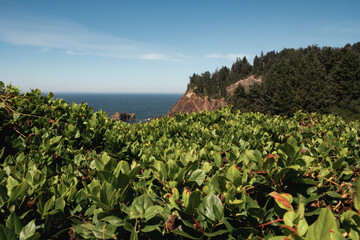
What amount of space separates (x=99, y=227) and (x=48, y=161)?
5.38 ft

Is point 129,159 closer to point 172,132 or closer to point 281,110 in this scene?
point 172,132

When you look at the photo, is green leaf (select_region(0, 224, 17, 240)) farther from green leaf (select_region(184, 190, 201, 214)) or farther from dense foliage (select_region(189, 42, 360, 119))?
dense foliage (select_region(189, 42, 360, 119))

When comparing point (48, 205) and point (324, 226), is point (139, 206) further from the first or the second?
point (324, 226)

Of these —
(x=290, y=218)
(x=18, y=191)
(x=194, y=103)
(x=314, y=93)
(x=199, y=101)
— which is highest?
(x=314, y=93)

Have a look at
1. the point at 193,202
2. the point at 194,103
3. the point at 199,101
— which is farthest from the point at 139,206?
the point at 194,103

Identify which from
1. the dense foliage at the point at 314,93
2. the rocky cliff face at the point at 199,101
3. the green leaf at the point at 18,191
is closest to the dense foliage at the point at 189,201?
the green leaf at the point at 18,191

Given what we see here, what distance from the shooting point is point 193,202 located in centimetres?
122

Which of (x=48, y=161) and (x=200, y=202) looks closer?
(x=200, y=202)

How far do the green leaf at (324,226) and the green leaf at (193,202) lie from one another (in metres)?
0.57

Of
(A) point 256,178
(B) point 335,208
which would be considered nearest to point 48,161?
(A) point 256,178

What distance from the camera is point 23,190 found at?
1.37 metres

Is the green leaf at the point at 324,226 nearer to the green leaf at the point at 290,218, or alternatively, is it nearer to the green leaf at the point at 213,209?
the green leaf at the point at 290,218

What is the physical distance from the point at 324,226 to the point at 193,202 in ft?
2.12

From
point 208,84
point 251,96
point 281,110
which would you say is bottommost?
point 281,110
